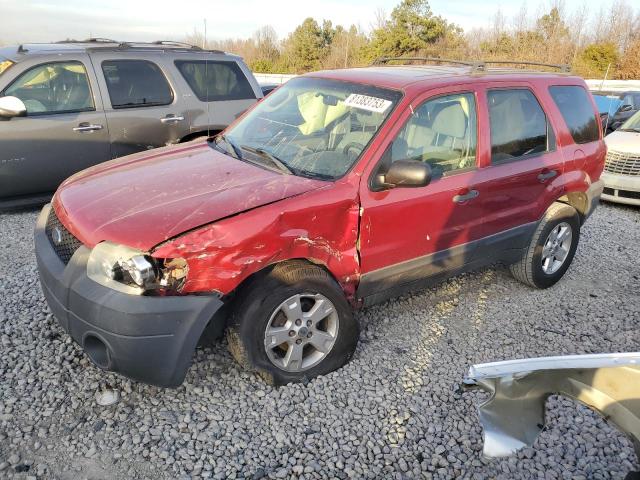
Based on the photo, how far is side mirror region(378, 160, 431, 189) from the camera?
2.93m

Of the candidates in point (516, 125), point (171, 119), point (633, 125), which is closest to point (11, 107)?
point (171, 119)

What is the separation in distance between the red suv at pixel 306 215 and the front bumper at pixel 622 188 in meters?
3.83

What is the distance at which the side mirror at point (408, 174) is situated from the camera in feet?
9.62

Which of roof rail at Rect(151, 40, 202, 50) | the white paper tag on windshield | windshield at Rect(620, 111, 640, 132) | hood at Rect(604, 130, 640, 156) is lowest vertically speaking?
hood at Rect(604, 130, 640, 156)

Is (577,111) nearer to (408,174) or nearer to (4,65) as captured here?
(408,174)

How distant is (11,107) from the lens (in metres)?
5.14

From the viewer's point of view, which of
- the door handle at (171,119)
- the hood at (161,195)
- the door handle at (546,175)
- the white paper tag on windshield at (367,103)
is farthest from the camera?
the door handle at (171,119)

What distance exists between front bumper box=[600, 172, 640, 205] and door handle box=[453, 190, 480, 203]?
5041 millimetres

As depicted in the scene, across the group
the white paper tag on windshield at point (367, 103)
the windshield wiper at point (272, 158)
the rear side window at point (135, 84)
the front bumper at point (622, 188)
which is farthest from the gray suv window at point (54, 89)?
the front bumper at point (622, 188)

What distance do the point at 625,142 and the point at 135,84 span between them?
23.3ft

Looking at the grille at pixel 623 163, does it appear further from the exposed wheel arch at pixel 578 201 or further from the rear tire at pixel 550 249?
the rear tire at pixel 550 249

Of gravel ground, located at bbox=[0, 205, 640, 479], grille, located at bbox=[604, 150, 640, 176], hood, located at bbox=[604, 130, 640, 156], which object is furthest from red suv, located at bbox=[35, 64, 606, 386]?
hood, located at bbox=[604, 130, 640, 156]

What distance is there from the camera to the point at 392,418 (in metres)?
2.86

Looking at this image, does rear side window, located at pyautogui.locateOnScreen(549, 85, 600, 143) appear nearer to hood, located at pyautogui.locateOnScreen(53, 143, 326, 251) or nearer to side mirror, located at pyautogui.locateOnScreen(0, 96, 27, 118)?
hood, located at pyautogui.locateOnScreen(53, 143, 326, 251)
